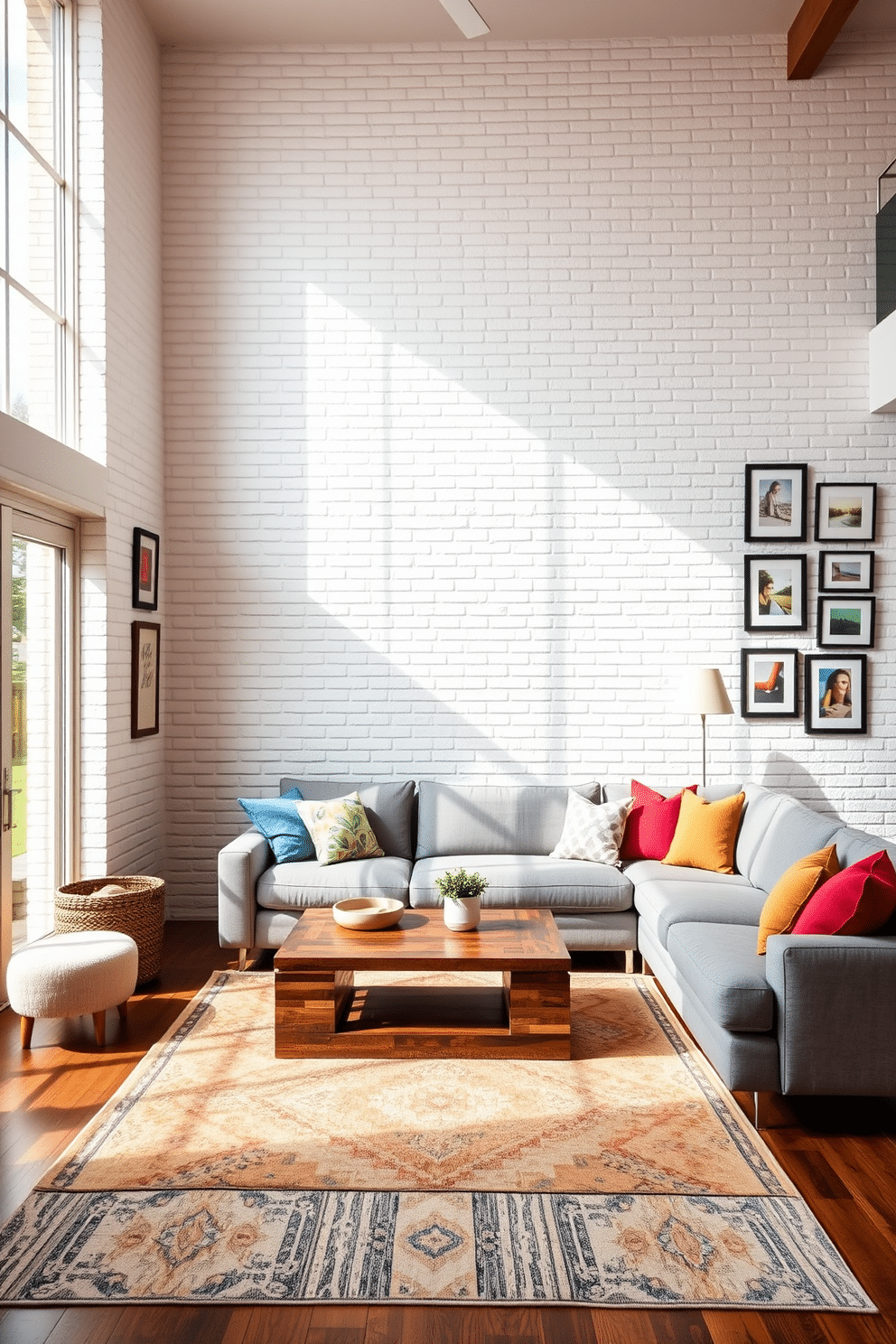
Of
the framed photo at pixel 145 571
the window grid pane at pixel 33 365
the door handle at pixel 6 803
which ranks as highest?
the window grid pane at pixel 33 365

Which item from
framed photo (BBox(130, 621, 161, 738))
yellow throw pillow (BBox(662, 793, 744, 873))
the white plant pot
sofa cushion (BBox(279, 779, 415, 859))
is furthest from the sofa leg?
framed photo (BBox(130, 621, 161, 738))

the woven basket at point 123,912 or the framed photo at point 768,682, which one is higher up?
the framed photo at point 768,682

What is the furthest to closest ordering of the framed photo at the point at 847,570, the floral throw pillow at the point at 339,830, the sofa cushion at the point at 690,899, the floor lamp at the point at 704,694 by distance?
the framed photo at the point at 847,570 < the floor lamp at the point at 704,694 < the floral throw pillow at the point at 339,830 < the sofa cushion at the point at 690,899

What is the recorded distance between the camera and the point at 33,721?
4.50m

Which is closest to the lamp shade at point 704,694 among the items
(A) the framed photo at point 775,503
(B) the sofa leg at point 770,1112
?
(A) the framed photo at point 775,503

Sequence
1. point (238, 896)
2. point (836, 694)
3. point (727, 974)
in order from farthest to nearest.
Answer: point (836, 694) → point (238, 896) → point (727, 974)

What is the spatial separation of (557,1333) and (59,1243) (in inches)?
49.2

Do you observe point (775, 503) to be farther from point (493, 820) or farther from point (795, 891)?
point (795, 891)

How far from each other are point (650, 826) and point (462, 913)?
61.9 inches

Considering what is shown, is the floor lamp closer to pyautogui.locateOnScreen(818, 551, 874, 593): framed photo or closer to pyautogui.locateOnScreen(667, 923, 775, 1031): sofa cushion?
pyautogui.locateOnScreen(818, 551, 874, 593): framed photo

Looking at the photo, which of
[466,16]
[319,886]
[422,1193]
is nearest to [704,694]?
[319,886]

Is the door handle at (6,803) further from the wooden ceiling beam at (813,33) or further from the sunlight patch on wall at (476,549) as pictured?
the wooden ceiling beam at (813,33)

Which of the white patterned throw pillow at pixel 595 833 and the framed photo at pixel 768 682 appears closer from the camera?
the white patterned throw pillow at pixel 595 833

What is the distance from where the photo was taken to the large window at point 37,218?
4273 mm
